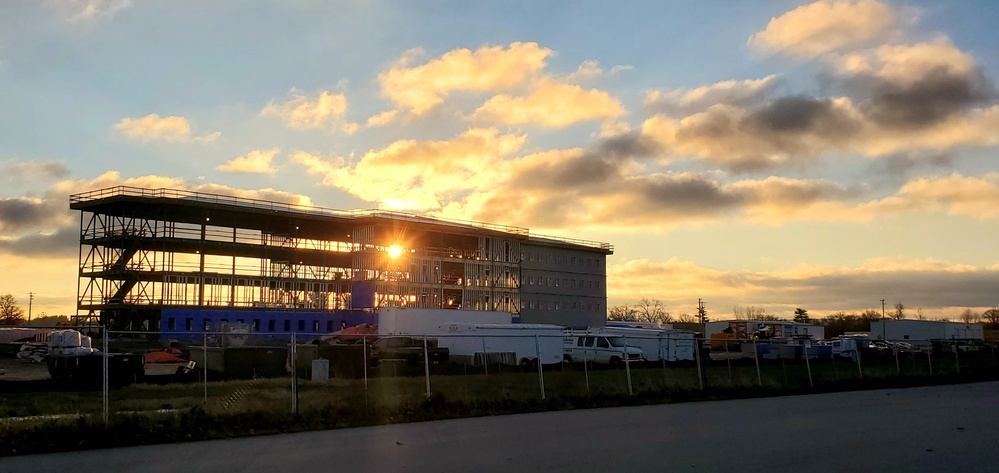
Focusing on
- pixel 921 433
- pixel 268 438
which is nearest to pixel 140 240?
pixel 268 438

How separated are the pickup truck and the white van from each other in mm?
7027

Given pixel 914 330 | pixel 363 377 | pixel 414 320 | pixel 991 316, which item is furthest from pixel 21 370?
pixel 991 316

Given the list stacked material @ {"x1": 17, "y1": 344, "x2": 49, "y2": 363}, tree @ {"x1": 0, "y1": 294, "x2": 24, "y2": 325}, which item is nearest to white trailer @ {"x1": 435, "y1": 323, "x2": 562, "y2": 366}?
→ stacked material @ {"x1": 17, "y1": 344, "x2": 49, "y2": 363}

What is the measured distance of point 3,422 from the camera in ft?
50.7

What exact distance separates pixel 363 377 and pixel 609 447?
20.4m

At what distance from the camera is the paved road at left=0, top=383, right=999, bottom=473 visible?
11.7 metres

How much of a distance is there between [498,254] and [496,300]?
510cm

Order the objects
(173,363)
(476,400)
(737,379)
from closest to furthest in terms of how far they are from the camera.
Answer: (476,400) < (737,379) < (173,363)

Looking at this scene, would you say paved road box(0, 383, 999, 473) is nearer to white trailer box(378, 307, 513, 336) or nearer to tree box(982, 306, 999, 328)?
white trailer box(378, 307, 513, 336)

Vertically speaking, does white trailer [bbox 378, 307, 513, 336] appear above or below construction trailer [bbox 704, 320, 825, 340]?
above

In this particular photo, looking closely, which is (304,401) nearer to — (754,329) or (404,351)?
(404,351)

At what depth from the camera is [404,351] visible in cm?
4088

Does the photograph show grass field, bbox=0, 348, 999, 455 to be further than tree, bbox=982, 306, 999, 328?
No

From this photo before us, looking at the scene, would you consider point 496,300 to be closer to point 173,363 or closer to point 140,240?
point 140,240
